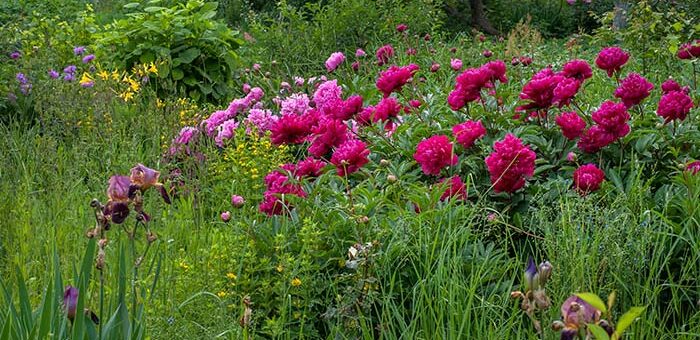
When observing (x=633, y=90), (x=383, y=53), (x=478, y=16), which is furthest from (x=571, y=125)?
(x=478, y=16)

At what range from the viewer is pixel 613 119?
3.17 m

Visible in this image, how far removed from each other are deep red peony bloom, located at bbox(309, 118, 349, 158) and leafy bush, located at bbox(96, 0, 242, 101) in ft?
9.43

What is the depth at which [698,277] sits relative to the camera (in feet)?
9.05

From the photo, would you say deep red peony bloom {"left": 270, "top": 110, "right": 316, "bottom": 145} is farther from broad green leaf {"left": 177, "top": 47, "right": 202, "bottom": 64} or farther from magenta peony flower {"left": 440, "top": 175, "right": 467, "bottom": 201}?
broad green leaf {"left": 177, "top": 47, "right": 202, "bottom": 64}

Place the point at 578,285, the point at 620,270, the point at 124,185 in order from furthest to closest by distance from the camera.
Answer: the point at 620,270
the point at 578,285
the point at 124,185

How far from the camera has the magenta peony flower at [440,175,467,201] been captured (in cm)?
302

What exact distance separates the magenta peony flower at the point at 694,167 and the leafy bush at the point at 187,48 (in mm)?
3683

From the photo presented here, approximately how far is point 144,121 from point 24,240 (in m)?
1.70

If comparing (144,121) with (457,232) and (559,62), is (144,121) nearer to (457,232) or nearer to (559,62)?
(457,232)

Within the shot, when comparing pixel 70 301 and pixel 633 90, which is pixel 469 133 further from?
pixel 70 301

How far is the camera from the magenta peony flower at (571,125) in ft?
10.7

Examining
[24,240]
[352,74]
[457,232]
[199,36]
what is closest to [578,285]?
[457,232]

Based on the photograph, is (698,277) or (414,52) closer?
(698,277)

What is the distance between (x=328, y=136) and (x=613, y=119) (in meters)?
1.00
